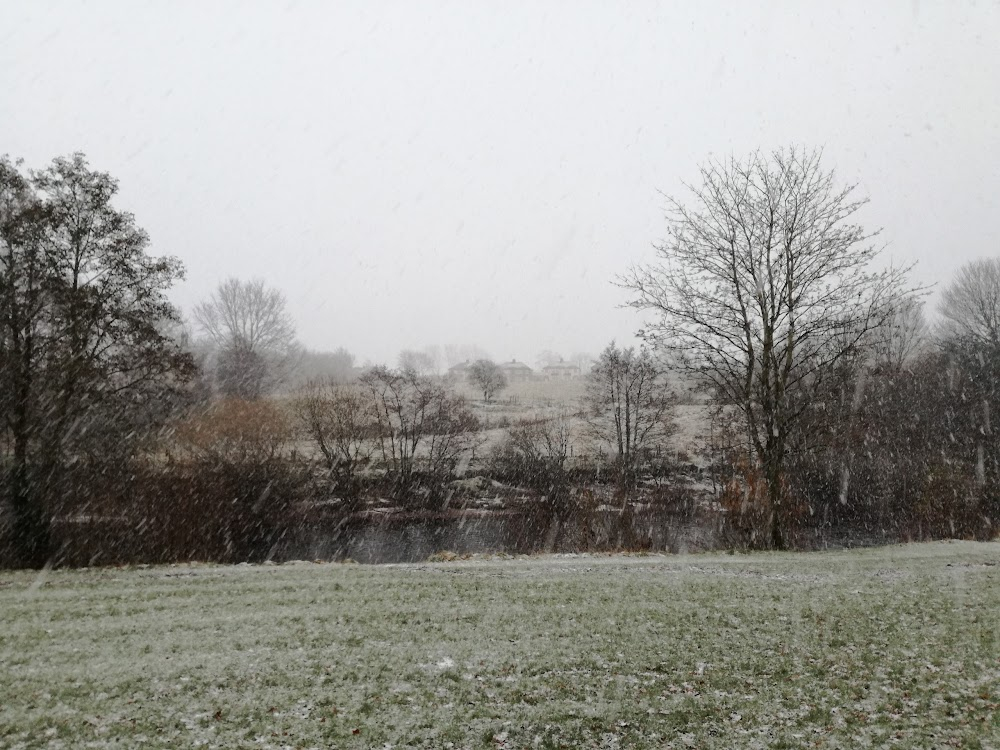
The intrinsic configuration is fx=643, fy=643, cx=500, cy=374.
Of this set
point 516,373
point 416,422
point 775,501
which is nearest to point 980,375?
point 775,501

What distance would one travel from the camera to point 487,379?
65250 millimetres

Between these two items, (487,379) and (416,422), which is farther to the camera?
(487,379)

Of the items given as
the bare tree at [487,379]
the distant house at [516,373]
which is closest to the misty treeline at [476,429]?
the bare tree at [487,379]

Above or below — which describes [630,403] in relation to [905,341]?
below

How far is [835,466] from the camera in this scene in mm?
30047

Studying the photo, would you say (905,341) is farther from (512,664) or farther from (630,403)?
(512,664)

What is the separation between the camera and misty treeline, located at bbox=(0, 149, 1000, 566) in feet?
56.3

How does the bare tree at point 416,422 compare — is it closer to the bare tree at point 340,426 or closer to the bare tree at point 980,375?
the bare tree at point 340,426

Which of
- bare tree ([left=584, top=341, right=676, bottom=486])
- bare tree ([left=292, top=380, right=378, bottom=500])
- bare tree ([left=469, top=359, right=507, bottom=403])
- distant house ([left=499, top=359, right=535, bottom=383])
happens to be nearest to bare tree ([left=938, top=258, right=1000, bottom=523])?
bare tree ([left=584, top=341, right=676, bottom=486])

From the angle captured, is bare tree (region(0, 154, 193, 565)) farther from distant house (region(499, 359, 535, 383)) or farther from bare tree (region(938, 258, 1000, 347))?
distant house (region(499, 359, 535, 383))

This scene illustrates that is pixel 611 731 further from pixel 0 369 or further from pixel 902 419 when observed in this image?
pixel 902 419

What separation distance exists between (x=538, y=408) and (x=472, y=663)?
5022 centimetres

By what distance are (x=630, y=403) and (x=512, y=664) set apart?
34.9 metres

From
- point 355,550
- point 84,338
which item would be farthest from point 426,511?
point 84,338
